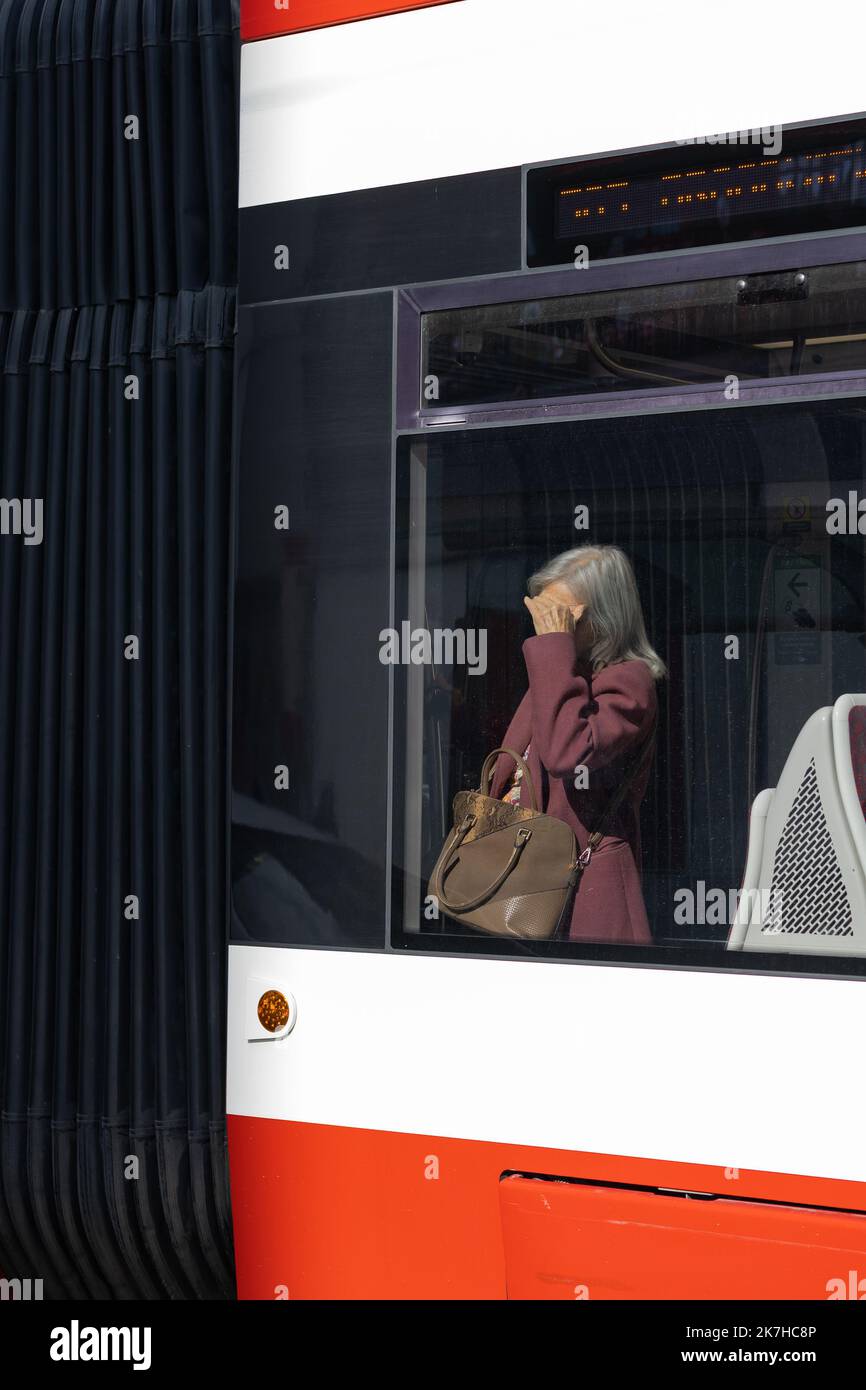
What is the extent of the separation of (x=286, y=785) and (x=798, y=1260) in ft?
4.11

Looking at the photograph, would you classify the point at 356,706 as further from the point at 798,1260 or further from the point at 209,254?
the point at 798,1260

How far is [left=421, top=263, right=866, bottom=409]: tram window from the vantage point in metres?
2.49

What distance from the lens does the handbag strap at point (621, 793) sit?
2593mm

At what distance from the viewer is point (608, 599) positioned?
2643 millimetres

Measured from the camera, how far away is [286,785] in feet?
9.64

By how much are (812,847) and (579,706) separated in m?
0.47

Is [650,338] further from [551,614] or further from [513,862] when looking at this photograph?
[513,862]

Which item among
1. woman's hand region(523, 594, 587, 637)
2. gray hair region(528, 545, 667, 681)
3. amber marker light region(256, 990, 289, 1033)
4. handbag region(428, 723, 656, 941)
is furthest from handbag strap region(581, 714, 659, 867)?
amber marker light region(256, 990, 289, 1033)

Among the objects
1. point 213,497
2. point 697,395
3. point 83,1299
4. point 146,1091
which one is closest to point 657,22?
point 697,395

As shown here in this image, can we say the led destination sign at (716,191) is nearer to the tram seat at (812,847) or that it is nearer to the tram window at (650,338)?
the tram window at (650,338)

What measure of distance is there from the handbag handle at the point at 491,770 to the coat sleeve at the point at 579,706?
4 centimetres

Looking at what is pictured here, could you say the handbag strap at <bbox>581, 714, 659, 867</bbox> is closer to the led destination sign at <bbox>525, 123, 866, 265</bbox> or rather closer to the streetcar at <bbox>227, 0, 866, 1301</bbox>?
the streetcar at <bbox>227, 0, 866, 1301</bbox>

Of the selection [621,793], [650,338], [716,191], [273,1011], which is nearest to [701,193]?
[716,191]

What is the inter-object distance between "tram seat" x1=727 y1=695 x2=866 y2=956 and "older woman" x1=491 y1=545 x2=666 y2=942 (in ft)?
0.65
